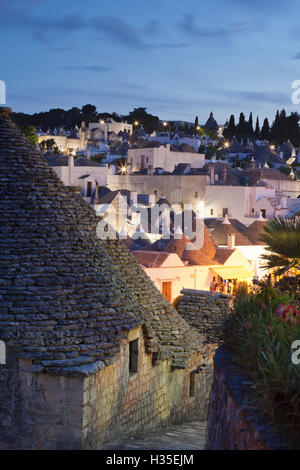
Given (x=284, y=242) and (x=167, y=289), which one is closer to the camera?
(x=284, y=242)

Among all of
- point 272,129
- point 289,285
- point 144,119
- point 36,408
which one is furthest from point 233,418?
point 144,119

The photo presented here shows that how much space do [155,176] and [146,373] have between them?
195 ft

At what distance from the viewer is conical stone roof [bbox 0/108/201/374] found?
10.9 metres

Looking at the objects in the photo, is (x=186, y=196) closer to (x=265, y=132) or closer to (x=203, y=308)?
(x=203, y=308)

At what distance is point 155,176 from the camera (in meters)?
72.1

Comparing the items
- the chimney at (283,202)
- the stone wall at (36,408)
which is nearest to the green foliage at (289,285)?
the stone wall at (36,408)

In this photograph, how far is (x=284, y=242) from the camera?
14.0 m

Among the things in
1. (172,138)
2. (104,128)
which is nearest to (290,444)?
(172,138)

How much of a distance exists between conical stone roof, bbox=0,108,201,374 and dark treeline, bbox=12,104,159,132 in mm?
133438

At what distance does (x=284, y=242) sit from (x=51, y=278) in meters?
5.59

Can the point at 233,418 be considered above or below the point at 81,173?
below

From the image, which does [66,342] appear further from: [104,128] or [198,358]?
[104,128]

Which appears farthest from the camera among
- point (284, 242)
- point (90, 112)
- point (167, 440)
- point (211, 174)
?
point (90, 112)

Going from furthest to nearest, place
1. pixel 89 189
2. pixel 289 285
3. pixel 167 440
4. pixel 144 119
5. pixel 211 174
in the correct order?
Result: pixel 144 119
pixel 211 174
pixel 89 189
pixel 289 285
pixel 167 440
